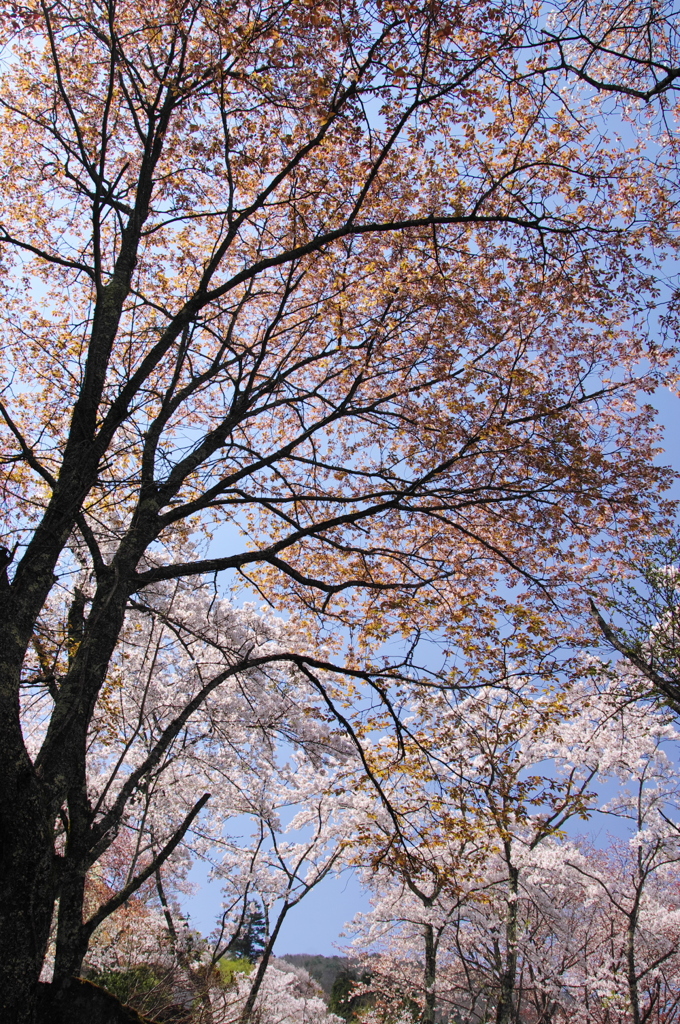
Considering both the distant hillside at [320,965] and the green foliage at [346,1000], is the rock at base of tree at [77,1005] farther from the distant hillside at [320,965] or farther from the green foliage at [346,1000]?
the distant hillside at [320,965]

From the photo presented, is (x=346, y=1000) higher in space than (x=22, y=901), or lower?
lower

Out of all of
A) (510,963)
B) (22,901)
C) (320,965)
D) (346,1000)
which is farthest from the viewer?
(320,965)

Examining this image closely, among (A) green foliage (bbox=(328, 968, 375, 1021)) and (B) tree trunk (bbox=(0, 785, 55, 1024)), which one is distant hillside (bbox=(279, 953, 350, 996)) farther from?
(B) tree trunk (bbox=(0, 785, 55, 1024))

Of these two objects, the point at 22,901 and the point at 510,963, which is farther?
the point at 510,963

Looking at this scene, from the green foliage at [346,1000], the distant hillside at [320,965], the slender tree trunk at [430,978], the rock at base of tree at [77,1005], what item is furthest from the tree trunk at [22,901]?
the distant hillside at [320,965]

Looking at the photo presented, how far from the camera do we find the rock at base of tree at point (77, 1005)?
2.41 m

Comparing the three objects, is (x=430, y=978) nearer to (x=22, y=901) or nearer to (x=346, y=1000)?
(x=346, y=1000)

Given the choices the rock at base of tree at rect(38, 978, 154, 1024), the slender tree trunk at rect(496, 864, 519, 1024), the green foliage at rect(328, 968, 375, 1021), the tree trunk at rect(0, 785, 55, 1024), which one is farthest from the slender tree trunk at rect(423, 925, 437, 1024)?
the tree trunk at rect(0, 785, 55, 1024)

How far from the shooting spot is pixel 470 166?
5.63 m

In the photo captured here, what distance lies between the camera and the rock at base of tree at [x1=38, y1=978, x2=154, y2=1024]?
2.41 meters

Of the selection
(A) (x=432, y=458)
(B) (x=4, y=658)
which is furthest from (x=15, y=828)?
(A) (x=432, y=458)

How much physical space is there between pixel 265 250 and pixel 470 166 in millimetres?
2360

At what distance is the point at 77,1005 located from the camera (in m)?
2.47

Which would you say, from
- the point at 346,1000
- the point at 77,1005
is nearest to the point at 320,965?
the point at 346,1000
